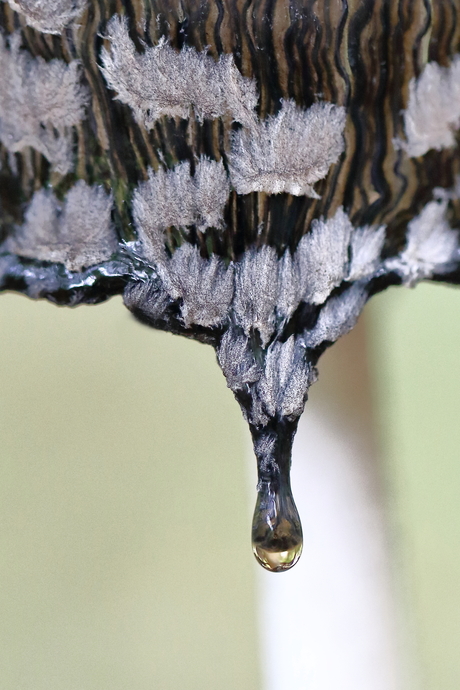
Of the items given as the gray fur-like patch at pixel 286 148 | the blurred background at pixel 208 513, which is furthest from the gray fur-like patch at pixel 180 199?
the blurred background at pixel 208 513

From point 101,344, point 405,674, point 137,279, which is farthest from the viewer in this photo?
point 405,674

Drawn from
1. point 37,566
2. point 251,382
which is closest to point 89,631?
point 37,566

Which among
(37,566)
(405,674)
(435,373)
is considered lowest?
(405,674)

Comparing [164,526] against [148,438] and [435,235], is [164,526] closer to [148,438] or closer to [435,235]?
[148,438]

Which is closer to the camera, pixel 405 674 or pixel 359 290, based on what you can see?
pixel 359 290

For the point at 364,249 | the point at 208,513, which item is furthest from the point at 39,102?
the point at 208,513

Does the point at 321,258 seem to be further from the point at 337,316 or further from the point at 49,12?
the point at 49,12

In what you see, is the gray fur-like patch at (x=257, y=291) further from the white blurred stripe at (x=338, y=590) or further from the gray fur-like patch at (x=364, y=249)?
the white blurred stripe at (x=338, y=590)
